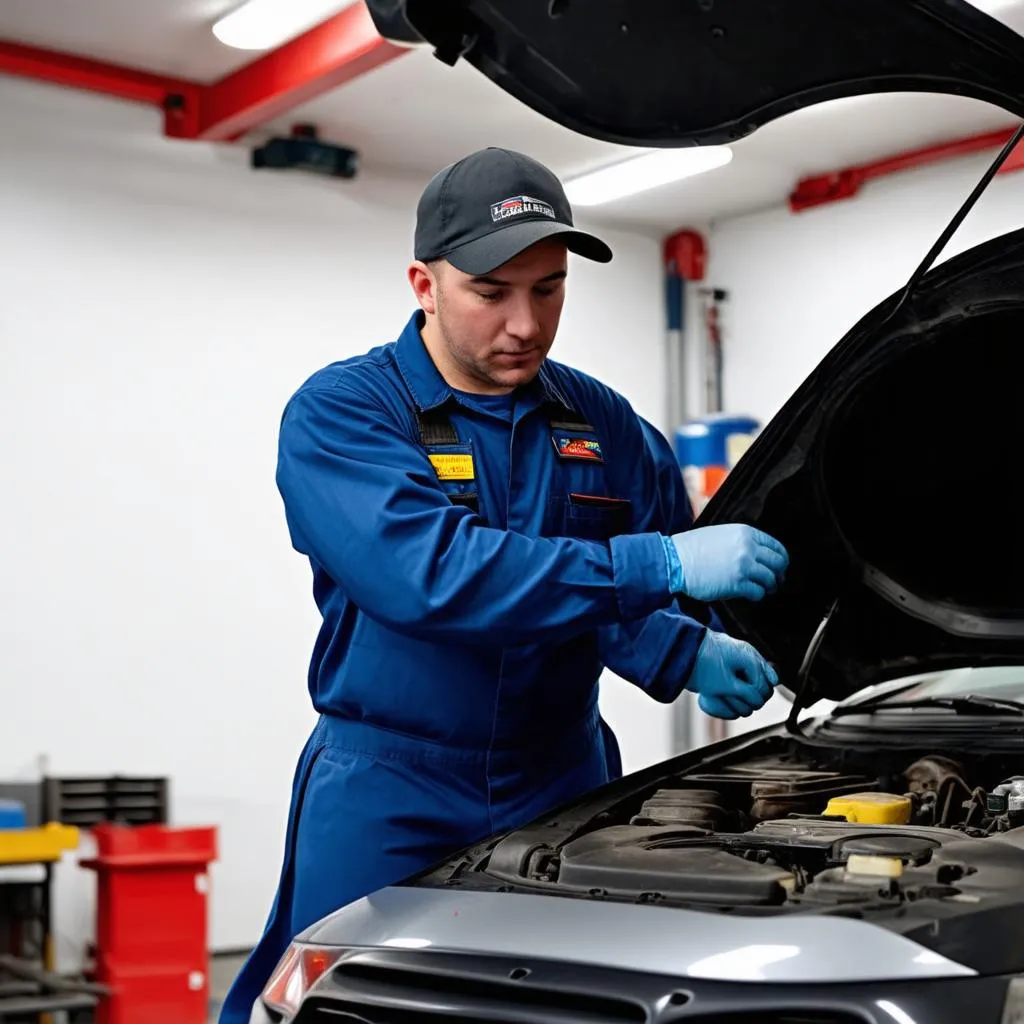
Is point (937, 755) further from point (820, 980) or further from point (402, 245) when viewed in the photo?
point (402, 245)

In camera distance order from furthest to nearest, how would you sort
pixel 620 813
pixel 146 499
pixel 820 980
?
1. pixel 146 499
2. pixel 620 813
3. pixel 820 980

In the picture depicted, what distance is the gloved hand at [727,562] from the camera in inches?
86.6

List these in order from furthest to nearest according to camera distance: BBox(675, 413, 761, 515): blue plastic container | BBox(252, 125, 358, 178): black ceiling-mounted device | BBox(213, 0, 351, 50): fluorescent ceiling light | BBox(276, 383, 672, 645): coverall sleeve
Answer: BBox(675, 413, 761, 515): blue plastic container < BBox(252, 125, 358, 178): black ceiling-mounted device < BBox(213, 0, 351, 50): fluorescent ceiling light < BBox(276, 383, 672, 645): coverall sleeve

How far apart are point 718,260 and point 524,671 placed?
19.5 ft

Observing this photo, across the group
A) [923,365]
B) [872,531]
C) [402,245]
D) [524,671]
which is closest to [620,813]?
[524,671]

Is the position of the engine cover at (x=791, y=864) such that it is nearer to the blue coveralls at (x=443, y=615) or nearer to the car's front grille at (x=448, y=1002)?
the car's front grille at (x=448, y=1002)

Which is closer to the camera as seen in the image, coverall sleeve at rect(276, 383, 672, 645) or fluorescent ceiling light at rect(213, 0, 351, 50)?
coverall sleeve at rect(276, 383, 672, 645)

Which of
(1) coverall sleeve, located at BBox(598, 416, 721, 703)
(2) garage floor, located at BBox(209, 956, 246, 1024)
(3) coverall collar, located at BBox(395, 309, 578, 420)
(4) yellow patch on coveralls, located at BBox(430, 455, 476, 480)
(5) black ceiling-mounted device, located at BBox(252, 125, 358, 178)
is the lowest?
(2) garage floor, located at BBox(209, 956, 246, 1024)

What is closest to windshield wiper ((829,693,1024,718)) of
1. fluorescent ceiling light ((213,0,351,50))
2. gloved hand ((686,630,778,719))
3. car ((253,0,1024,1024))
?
car ((253,0,1024,1024))

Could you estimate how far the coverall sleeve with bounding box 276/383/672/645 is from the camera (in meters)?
2.11

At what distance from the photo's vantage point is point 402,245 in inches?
274

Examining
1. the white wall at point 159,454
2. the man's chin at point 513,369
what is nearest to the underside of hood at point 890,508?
the man's chin at point 513,369

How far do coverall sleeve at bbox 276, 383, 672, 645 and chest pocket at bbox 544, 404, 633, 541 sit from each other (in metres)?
0.27

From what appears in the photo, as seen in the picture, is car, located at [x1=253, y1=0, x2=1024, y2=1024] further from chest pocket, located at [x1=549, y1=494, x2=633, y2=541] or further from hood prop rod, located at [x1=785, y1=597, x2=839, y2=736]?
chest pocket, located at [x1=549, y1=494, x2=633, y2=541]
